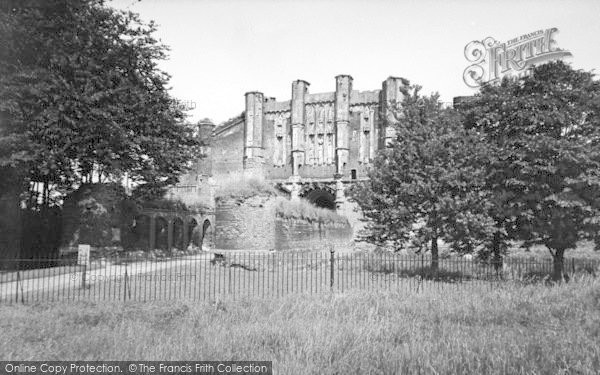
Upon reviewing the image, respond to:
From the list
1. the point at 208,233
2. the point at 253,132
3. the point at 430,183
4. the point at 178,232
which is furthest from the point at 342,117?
the point at 430,183

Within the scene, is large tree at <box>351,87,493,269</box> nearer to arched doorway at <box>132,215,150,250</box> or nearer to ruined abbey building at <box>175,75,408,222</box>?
arched doorway at <box>132,215,150,250</box>

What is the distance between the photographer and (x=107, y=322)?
7.51m

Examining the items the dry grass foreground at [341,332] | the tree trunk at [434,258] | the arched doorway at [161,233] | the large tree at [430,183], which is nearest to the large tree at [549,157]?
the large tree at [430,183]

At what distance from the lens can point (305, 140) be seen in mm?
49094

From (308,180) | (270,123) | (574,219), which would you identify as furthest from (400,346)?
(270,123)

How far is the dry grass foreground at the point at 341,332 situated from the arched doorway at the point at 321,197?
36.9 metres

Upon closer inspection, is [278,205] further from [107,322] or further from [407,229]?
[107,322]

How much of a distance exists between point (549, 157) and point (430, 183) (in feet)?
11.0

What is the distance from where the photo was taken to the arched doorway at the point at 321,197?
46.8 meters

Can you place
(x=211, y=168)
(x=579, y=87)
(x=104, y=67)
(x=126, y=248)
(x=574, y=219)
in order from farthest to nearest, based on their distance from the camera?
1. (x=211, y=168)
2. (x=126, y=248)
3. (x=104, y=67)
4. (x=579, y=87)
5. (x=574, y=219)

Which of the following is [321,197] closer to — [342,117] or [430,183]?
[342,117]

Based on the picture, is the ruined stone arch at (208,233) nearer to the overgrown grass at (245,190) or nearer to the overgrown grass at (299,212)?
the overgrown grass at (299,212)

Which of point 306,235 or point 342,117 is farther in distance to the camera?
point 342,117

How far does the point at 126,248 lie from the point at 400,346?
21958mm
